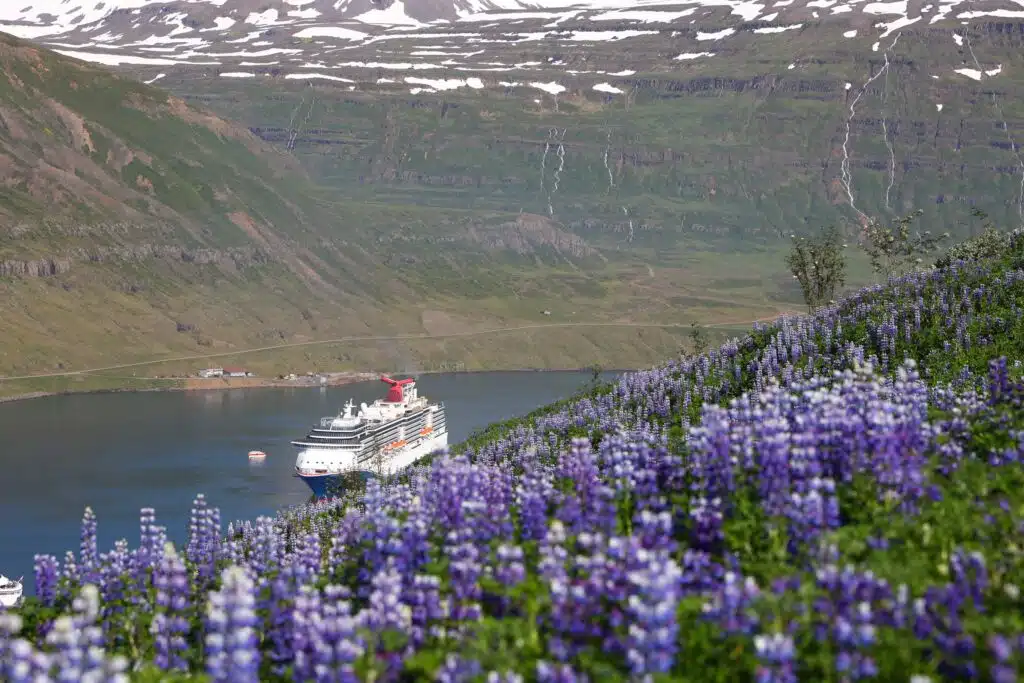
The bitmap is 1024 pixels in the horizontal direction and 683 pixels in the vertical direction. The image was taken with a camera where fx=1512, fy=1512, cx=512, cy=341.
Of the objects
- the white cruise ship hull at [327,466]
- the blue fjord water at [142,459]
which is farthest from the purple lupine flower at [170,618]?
the white cruise ship hull at [327,466]

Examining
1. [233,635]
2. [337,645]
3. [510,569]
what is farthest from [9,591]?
[233,635]

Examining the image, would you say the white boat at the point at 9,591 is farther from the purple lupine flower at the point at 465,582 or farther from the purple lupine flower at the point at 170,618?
the purple lupine flower at the point at 465,582

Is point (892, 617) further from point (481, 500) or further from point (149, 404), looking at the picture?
point (149, 404)

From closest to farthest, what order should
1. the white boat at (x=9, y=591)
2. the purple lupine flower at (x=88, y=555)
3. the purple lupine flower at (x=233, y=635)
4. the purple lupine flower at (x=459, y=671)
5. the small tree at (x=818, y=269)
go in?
the purple lupine flower at (x=459, y=671), the purple lupine flower at (x=233, y=635), the purple lupine flower at (x=88, y=555), the small tree at (x=818, y=269), the white boat at (x=9, y=591)

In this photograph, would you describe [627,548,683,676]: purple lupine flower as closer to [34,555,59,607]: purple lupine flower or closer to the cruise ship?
[34,555,59,607]: purple lupine flower

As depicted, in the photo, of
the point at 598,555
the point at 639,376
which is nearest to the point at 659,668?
the point at 598,555

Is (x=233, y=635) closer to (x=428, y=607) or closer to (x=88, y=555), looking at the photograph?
(x=428, y=607)
